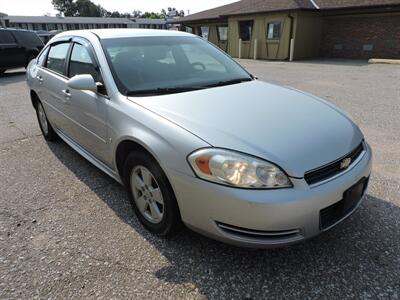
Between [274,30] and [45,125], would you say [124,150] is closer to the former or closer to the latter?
[45,125]

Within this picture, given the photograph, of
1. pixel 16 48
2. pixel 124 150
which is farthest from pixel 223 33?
pixel 124 150

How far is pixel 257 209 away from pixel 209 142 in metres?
0.51

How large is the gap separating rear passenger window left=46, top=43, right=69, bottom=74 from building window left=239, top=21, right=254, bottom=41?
17.7m

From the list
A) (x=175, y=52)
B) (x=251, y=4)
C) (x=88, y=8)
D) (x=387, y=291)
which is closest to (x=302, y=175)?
(x=387, y=291)

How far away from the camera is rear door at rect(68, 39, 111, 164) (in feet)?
9.61

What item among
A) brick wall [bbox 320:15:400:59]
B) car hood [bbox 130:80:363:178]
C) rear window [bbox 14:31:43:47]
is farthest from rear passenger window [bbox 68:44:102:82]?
brick wall [bbox 320:15:400:59]

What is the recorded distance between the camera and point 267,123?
7.57 ft

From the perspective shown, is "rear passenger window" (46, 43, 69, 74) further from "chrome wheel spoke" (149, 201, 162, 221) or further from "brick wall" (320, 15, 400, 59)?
"brick wall" (320, 15, 400, 59)

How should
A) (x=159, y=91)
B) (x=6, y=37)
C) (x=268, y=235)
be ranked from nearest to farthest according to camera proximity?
(x=268, y=235) < (x=159, y=91) < (x=6, y=37)

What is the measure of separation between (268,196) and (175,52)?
2.07 meters

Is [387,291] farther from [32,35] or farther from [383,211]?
[32,35]

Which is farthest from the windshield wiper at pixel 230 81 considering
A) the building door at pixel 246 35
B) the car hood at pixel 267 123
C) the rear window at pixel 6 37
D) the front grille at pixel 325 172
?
the building door at pixel 246 35

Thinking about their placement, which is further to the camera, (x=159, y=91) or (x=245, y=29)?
(x=245, y=29)

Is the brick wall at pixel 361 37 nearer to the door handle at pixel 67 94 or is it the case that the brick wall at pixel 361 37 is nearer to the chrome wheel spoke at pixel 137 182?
the door handle at pixel 67 94
